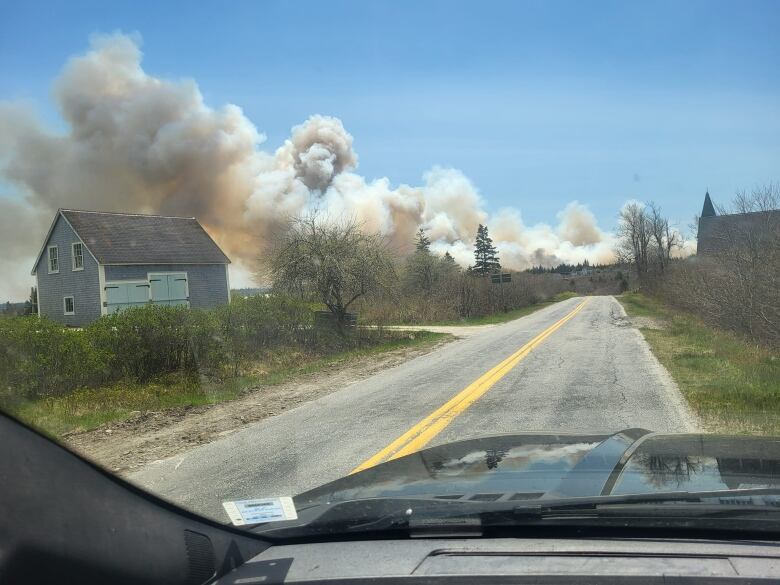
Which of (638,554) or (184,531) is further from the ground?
(184,531)

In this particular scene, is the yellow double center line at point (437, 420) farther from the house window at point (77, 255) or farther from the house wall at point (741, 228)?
the house window at point (77, 255)

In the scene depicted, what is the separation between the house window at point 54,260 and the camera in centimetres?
1855

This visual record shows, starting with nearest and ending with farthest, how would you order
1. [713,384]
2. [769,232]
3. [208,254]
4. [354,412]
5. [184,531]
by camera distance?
1. [184,531]
2. [354,412]
3. [713,384]
4. [769,232]
5. [208,254]

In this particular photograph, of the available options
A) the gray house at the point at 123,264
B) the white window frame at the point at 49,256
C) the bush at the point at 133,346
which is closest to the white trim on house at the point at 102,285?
the gray house at the point at 123,264

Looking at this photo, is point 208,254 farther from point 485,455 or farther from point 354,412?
point 485,455

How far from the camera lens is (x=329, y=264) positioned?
22031mm

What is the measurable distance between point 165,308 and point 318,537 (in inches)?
461

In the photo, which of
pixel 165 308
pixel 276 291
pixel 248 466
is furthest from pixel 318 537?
pixel 276 291

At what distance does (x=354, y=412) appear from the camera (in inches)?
367

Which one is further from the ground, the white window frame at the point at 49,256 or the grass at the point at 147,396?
the white window frame at the point at 49,256

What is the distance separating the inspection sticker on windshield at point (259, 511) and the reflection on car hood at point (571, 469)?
511 millimetres

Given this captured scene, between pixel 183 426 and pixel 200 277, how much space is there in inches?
654

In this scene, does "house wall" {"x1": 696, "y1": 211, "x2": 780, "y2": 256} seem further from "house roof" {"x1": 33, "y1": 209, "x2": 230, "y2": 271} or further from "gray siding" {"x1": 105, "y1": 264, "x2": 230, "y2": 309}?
"house roof" {"x1": 33, "y1": 209, "x2": 230, "y2": 271}

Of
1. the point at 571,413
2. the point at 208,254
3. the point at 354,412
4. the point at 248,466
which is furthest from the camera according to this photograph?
the point at 208,254
